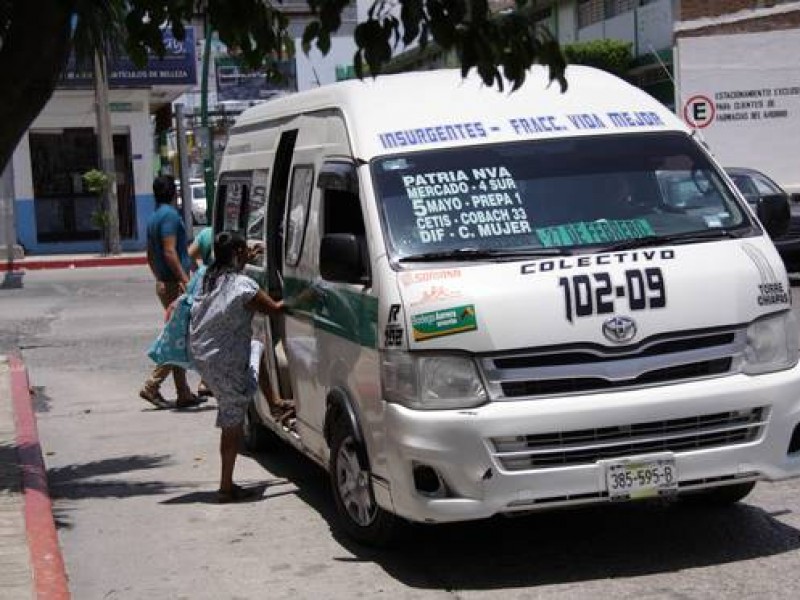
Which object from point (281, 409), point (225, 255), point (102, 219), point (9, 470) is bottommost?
point (9, 470)

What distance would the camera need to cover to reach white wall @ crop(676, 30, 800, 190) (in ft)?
93.5

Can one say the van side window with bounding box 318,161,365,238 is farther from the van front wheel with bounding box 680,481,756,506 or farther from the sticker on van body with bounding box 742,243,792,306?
the van front wheel with bounding box 680,481,756,506

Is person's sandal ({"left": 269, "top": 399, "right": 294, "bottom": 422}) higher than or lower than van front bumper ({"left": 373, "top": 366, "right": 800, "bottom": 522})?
lower

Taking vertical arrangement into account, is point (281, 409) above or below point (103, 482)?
above

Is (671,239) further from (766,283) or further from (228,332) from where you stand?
(228,332)

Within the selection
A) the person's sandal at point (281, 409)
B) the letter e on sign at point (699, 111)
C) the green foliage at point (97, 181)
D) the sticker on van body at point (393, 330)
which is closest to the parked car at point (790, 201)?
the letter e on sign at point (699, 111)

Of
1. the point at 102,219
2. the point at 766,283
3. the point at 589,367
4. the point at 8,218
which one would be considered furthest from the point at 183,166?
the point at 589,367

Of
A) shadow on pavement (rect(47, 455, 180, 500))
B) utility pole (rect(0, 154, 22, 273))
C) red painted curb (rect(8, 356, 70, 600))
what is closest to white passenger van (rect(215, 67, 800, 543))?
red painted curb (rect(8, 356, 70, 600))

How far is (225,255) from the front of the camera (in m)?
7.82

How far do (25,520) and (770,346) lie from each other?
412 centimetres

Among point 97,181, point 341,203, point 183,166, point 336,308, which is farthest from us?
point 183,166

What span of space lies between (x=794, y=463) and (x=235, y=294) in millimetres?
3307

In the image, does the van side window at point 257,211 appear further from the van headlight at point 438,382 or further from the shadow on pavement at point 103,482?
the van headlight at point 438,382

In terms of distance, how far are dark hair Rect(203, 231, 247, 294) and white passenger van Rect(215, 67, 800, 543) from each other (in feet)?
1.91
